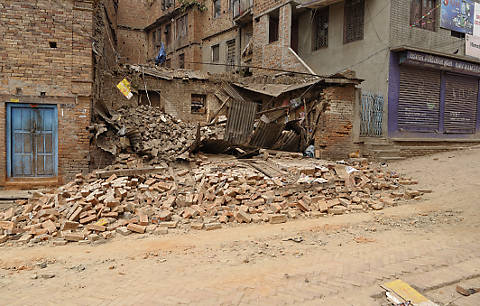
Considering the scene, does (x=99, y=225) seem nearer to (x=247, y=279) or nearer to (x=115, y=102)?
(x=247, y=279)

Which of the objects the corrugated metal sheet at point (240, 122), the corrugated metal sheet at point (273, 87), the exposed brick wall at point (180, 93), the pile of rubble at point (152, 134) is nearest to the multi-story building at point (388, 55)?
the corrugated metal sheet at point (273, 87)

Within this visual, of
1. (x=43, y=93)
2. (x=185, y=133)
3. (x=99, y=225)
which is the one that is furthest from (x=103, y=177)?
(x=185, y=133)

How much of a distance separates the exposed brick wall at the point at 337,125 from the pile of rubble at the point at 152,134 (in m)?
3.77

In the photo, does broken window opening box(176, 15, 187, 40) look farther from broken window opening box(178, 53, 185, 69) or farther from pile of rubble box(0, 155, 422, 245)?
pile of rubble box(0, 155, 422, 245)

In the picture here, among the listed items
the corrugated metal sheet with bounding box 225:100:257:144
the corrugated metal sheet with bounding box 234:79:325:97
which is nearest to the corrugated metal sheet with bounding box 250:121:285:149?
the corrugated metal sheet with bounding box 225:100:257:144

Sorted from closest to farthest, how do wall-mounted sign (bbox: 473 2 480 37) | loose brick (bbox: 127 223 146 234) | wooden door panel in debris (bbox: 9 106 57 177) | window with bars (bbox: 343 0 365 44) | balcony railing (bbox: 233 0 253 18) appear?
loose brick (bbox: 127 223 146 234), wooden door panel in debris (bbox: 9 106 57 177), window with bars (bbox: 343 0 365 44), wall-mounted sign (bbox: 473 2 480 37), balcony railing (bbox: 233 0 253 18)

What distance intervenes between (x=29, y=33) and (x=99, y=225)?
652cm

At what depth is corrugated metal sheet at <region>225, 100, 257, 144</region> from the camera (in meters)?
10.9

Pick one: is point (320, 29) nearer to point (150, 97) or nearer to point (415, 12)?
point (415, 12)

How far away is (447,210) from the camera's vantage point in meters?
7.13

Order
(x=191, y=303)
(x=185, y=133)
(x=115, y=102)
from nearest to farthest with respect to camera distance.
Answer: (x=191, y=303)
(x=185, y=133)
(x=115, y=102)

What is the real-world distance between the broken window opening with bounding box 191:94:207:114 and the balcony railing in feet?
21.6

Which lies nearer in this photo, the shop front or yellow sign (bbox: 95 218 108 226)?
yellow sign (bbox: 95 218 108 226)

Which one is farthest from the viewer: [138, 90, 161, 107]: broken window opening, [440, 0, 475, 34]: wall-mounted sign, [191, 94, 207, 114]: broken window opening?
[191, 94, 207, 114]: broken window opening
